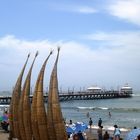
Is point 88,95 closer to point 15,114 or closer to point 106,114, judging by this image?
point 106,114

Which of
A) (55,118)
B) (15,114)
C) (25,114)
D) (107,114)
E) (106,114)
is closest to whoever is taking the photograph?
(55,118)

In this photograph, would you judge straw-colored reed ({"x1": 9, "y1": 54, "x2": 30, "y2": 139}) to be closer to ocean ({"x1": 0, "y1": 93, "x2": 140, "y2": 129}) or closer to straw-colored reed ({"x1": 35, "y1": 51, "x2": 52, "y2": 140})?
straw-colored reed ({"x1": 35, "y1": 51, "x2": 52, "y2": 140})

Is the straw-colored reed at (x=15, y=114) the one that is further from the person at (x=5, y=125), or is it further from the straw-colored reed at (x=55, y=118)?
the person at (x=5, y=125)

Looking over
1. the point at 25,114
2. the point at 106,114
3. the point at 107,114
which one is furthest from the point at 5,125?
the point at 106,114

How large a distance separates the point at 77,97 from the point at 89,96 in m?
3.94

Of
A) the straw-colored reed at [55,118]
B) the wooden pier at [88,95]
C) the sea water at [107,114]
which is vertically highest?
the wooden pier at [88,95]

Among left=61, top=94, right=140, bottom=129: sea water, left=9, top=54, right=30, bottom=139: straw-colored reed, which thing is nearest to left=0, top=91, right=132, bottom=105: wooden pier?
left=61, top=94, right=140, bottom=129: sea water

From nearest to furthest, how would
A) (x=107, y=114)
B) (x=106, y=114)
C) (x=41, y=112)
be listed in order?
(x=41, y=112)
(x=107, y=114)
(x=106, y=114)

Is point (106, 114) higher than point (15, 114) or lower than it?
lower

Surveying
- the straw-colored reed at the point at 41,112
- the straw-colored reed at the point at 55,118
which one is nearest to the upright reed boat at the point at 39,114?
the straw-colored reed at the point at 41,112

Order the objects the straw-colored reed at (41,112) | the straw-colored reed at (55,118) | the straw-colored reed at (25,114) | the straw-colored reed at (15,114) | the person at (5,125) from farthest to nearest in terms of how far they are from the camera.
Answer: the person at (5,125) < the straw-colored reed at (15,114) < the straw-colored reed at (25,114) < the straw-colored reed at (41,112) < the straw-colored reed at (55,118)

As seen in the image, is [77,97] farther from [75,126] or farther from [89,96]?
[75,126]

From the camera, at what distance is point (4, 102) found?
106875mm

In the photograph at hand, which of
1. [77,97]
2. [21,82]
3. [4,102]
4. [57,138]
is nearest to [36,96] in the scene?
[57,138]
